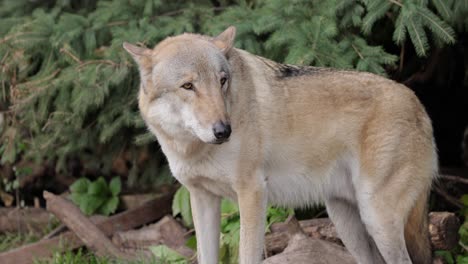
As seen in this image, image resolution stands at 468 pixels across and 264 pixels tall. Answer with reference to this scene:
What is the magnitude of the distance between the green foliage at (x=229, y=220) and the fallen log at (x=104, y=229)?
2.39 ft

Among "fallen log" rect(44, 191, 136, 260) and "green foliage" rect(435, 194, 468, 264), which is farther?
"fallen log" rect(44, 191, 136, 260)

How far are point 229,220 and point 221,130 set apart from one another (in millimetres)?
2275

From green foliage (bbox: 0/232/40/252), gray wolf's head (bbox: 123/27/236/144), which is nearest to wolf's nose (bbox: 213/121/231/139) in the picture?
gray wolf's head (bbox: 123/27/236/144)

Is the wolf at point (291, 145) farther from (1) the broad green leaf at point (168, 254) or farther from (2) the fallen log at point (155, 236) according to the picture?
(2) the fallen log at point (155, 236)

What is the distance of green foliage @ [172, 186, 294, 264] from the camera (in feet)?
19.5

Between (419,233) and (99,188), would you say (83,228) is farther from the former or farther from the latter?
(419,233)

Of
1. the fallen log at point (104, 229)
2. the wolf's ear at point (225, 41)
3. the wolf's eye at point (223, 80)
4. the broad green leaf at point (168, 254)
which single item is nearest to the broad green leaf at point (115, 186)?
the fallen log at point (104, 229)

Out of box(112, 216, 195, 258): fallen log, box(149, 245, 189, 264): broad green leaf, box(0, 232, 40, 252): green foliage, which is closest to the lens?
box(149, 245, 189, 264): broad green leaf

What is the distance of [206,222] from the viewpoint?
4.99m

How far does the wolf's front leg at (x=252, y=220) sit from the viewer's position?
182 inches

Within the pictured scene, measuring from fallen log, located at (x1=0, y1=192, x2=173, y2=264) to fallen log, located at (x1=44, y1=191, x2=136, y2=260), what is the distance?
0.50 feet

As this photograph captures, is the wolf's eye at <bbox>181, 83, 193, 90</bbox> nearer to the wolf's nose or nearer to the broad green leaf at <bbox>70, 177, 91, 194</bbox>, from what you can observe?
the wolf's nose

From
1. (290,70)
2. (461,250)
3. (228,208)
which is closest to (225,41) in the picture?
(290,70)

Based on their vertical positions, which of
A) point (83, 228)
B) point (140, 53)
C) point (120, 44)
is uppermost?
point (140, 53)
